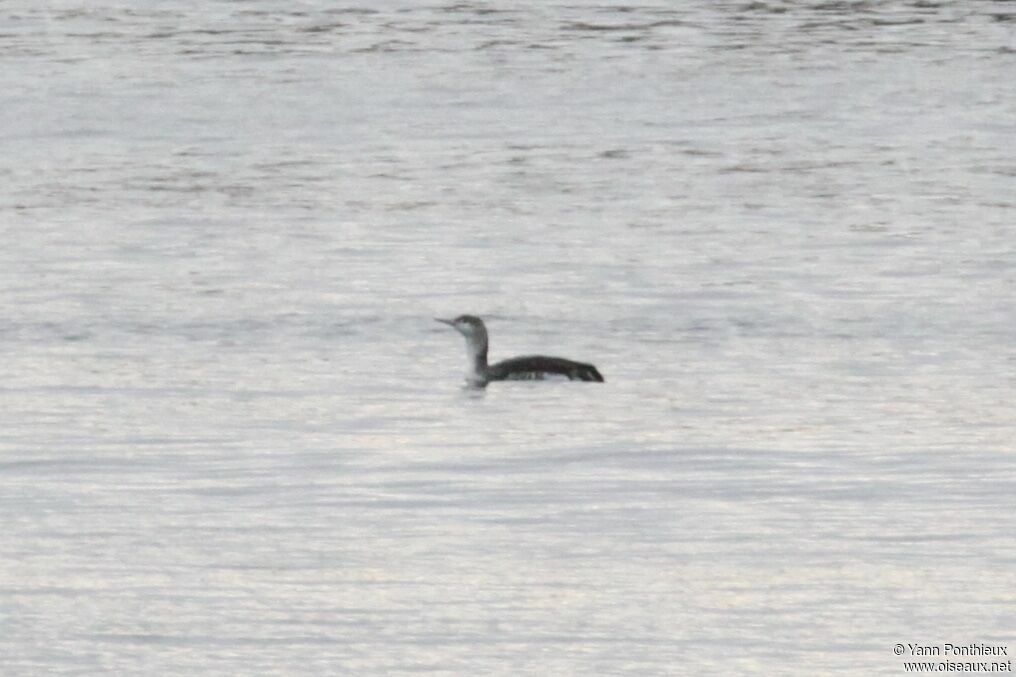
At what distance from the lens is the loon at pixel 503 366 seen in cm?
1836

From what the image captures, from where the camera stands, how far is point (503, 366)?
18984 millimetres

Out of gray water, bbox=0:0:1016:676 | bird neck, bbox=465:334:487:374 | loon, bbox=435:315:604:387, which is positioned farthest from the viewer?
bird neck, bbox=465:334:487:374

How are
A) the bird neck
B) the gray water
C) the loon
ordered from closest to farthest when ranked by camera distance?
the gray water → the loon → the bird neck

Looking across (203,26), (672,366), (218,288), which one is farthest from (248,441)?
(203,26)

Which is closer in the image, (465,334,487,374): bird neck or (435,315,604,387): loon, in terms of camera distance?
(435,315,604,387): loon

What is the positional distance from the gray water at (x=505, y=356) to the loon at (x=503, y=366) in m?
0.19

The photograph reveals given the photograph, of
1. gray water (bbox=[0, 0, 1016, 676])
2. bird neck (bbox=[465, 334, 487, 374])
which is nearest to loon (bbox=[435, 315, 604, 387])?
bird neck (bbox=[465, 334, 487, 374])

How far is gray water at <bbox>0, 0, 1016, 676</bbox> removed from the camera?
12.1 metres

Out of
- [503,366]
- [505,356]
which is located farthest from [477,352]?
[505,356]

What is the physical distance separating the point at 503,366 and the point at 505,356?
174 cm

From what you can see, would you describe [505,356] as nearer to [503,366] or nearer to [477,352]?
[477,352]

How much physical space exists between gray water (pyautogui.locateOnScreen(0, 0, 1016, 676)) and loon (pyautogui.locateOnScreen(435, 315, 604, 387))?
19 cm

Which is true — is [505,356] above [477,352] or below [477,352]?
below

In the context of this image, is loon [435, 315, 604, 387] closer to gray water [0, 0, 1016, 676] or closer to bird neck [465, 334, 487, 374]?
bird neck [465, 334, 487, 374]
